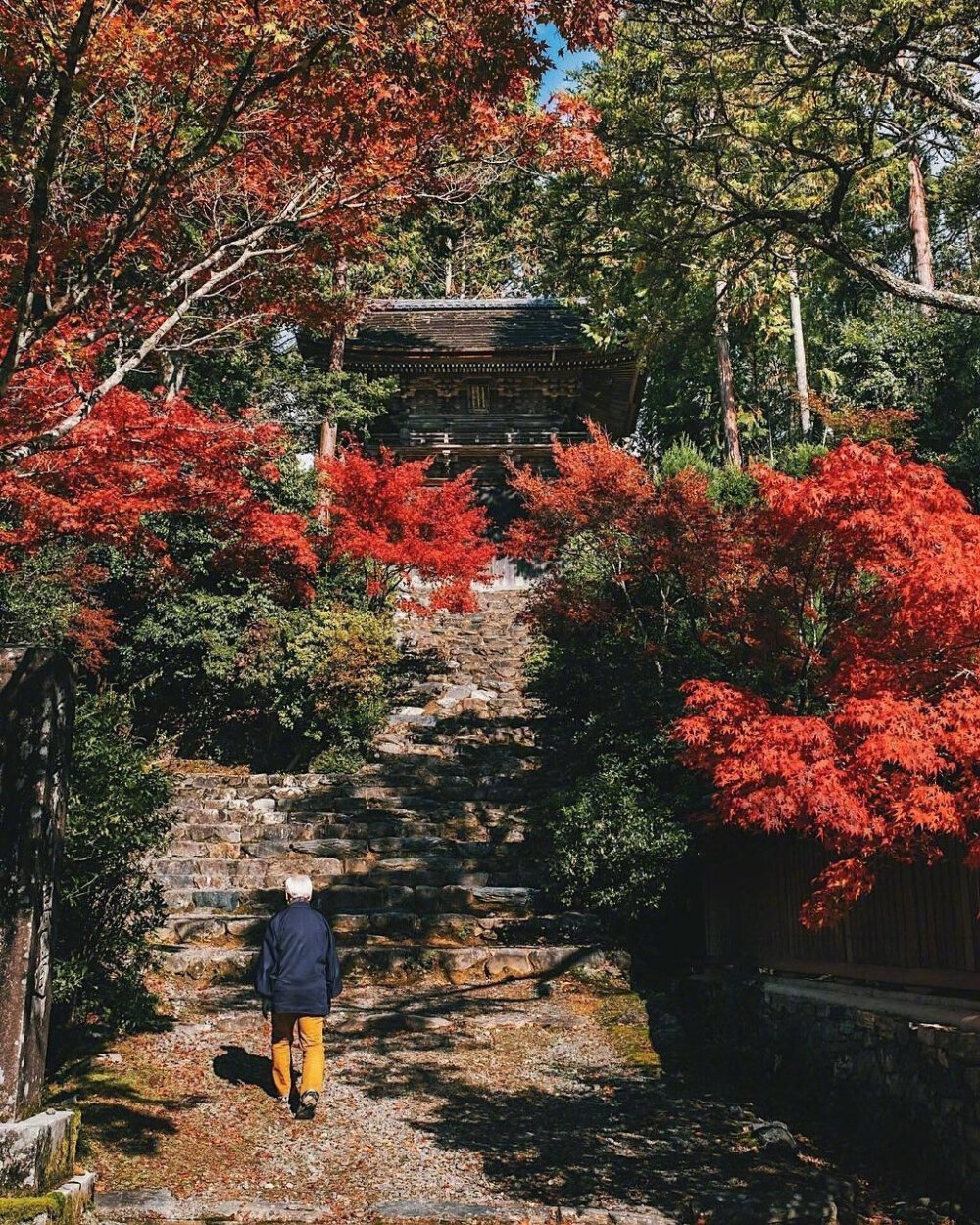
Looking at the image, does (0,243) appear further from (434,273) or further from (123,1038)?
(434,273)

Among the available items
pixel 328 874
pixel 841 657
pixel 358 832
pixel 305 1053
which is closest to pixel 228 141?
pixel 841 657

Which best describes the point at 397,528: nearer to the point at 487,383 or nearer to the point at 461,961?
the point at 487,383

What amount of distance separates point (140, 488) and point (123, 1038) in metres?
8.28

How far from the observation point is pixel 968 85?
8266mm

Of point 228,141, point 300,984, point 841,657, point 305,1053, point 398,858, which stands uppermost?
point 228,141

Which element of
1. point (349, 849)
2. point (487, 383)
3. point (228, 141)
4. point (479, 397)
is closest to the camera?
point (228, 141)

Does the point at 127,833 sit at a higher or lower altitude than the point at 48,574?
lower

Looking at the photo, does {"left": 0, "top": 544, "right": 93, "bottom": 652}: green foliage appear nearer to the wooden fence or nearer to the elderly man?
the elderly man

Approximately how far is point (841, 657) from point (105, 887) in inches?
223

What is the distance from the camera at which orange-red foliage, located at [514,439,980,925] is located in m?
6.54

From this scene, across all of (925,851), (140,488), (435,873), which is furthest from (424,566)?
(925,851)

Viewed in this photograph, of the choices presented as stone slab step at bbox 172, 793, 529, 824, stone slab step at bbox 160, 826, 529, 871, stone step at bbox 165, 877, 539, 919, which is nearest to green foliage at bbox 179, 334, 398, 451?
stone slab step at bbox 172, 793, 529, 824

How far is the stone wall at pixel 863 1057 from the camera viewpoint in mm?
5719

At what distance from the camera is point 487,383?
84.6 feet
